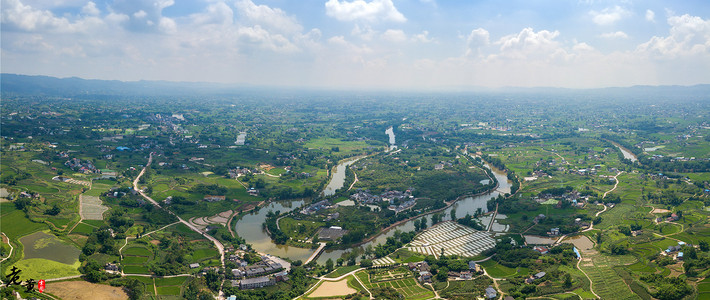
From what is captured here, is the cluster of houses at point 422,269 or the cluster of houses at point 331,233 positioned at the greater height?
the cluster of houses at point 422,269

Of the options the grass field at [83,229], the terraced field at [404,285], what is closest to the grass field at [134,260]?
the grass field at [83,229]

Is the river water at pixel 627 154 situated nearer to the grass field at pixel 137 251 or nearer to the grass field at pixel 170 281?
the grass field at pixel 170 281

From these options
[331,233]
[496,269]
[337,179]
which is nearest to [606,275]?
[496,269]

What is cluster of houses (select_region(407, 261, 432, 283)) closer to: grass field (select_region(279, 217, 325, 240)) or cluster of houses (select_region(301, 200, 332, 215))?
grass field (select_region(279, 217, 325, 240))

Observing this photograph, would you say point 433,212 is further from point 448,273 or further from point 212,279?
point 212,279

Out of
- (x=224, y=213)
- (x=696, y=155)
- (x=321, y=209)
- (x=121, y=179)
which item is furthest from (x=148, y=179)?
(x=696, y=155)

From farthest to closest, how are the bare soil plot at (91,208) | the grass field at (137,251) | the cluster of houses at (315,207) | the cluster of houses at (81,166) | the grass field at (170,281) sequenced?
the cluster of houses at (81,166)
the cluster of houses at (315,207)
the bare soil plot at (91,208)
the grass field at (137,251)
the grass field at (170,281)

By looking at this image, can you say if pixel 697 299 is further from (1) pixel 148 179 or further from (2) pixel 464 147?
(2) pixel 464 147

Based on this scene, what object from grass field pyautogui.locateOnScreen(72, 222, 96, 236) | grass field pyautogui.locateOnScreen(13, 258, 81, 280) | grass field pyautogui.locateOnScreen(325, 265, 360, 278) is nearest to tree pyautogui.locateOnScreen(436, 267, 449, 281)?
grass field pyautogui.locateOnScreen(325, 265, 360, 278)
